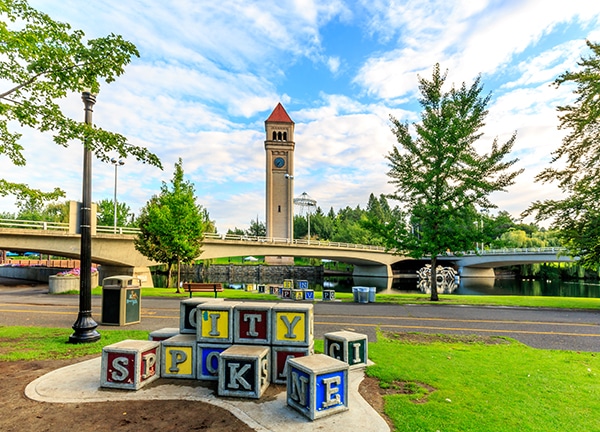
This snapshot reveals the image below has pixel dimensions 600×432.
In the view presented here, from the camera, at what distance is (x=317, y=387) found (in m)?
Answer: 4.87

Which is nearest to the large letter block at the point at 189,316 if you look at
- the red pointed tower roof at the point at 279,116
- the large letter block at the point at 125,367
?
the large letter block at the point at 125,367

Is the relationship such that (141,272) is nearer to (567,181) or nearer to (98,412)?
(98,412)

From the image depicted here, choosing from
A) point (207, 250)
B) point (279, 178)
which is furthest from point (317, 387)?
point (279, 178)

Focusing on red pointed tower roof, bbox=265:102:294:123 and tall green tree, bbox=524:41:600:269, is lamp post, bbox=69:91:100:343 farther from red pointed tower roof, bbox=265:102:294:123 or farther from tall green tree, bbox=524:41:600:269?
red pointed tower roof, bbox=265:102:294:123

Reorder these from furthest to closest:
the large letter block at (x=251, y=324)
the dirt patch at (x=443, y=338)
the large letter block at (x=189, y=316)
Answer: the dirt patch at (x=443, y=338) < the large letter block at (x=189, y=316) < the large letter block at (x=251, y=324)

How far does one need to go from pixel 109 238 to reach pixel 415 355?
27.6 meters

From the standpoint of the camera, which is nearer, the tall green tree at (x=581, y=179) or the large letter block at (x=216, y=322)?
the large letter block at (x=216, y=322)

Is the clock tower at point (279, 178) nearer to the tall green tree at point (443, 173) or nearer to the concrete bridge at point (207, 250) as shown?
the concrete bridge at point (207, 250)

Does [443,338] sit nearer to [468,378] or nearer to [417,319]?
[417,319]

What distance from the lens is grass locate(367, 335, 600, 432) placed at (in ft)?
15.5

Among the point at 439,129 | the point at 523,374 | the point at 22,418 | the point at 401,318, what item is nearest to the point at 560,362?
the point at 523,374

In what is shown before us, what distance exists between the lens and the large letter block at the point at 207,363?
20.4 feet

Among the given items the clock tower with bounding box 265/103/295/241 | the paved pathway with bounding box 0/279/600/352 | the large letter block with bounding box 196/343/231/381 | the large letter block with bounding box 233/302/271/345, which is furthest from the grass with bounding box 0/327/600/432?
the clock tower with bounding box 265/103/295/241

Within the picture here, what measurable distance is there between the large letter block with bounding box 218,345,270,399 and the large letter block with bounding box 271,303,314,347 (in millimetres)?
499
